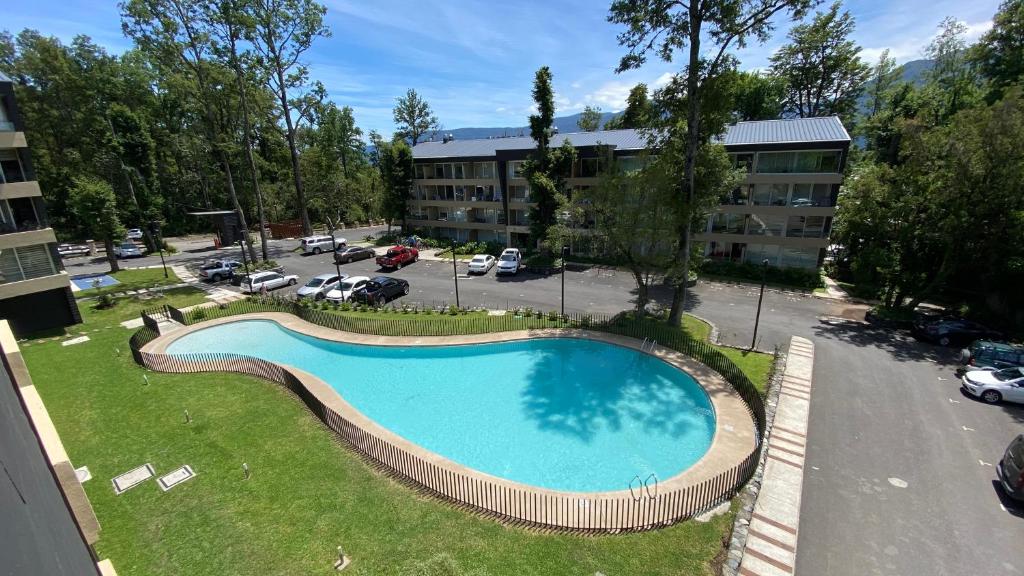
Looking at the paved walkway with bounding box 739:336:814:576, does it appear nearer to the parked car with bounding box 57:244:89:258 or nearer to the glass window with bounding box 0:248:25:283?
the glass window with bounding box 0:248:25:283

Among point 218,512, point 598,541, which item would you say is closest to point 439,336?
point 218,512

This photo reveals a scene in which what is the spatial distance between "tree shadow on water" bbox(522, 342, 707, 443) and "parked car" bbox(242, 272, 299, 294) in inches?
992

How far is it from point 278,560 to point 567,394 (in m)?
12.9

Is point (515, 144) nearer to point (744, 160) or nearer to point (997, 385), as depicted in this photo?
point (744, 160)

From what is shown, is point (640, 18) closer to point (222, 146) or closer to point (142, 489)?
point (142, 489)

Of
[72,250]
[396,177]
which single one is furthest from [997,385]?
[72,250]

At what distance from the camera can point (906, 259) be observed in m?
27.2

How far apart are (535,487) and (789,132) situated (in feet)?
121

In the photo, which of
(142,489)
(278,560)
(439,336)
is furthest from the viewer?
(439,336)

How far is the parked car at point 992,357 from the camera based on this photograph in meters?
19.4

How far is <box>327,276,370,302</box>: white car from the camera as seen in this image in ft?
103

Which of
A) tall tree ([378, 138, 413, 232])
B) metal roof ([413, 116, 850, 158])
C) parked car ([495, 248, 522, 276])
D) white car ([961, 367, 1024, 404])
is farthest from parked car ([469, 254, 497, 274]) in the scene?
white car ([961, 367, 1024, 404])

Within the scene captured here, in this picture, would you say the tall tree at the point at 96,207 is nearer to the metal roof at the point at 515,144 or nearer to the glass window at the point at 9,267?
the glass window at the point at 9,267

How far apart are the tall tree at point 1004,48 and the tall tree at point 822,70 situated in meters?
11.2
